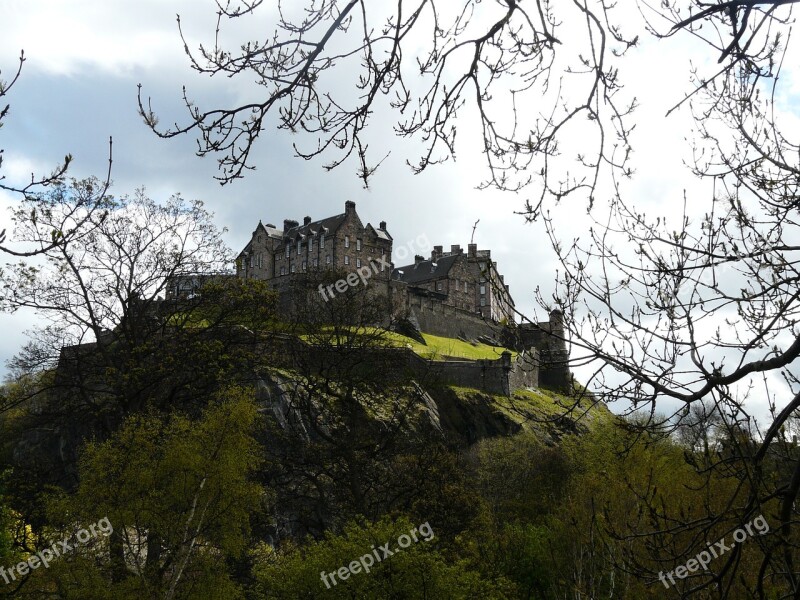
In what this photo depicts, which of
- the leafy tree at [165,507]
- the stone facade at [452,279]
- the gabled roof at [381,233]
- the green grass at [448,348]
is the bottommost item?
the leafy tree at [165,507]

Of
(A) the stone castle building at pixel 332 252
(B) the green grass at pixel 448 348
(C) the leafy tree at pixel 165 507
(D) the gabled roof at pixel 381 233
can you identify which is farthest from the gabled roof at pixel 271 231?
(C) the leafy tree at pixel 165 507

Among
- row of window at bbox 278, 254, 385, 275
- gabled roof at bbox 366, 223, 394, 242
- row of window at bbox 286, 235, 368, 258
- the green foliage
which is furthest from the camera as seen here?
gabled roof at bbox 366, 223, 394, 242

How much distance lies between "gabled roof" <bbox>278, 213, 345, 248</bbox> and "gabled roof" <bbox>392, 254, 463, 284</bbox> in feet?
46.0

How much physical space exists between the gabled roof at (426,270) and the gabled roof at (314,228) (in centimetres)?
1401

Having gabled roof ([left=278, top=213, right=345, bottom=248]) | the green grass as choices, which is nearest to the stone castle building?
gabled roof ([left=278, top=213, right=345, bottom=248])

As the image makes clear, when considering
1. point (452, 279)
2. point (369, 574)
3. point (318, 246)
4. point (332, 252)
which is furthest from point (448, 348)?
point (369, 574)

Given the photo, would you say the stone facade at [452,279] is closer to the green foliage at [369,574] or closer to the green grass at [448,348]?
the green grass at [448,348]

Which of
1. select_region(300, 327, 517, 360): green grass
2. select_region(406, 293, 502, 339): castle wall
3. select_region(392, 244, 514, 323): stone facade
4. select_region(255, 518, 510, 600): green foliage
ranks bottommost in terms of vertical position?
select_region(255, 518, 510, 600): green foliage

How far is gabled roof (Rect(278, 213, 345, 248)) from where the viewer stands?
6900 centimetres

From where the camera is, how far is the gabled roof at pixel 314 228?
6900 cm

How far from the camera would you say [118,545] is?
17.1 m

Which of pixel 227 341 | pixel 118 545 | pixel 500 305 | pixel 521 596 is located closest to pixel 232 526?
pixel 118 545

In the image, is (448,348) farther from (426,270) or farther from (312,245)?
(426,270)

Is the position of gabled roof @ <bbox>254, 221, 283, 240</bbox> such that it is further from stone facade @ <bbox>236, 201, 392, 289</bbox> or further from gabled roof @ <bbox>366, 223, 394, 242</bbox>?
gabled roof @ <bbox>366, 223, 394, 242</bbox>
